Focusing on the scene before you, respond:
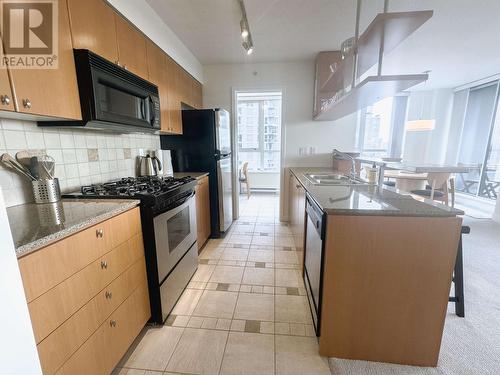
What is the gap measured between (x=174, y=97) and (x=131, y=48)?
2.47 ft

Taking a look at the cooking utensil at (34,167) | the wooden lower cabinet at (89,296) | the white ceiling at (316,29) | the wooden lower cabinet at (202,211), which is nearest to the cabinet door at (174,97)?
the white ceiling at (316,29)

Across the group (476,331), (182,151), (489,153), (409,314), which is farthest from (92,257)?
(489,153)

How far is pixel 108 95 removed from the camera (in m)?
1.40

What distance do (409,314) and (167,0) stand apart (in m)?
2.78

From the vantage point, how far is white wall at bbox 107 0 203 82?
1.65 m

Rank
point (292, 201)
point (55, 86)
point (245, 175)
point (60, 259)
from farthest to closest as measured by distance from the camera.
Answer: point (245, 175) → point (292, 201) → point (55, 86) → point (60, 259)

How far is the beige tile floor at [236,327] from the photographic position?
1293 mm

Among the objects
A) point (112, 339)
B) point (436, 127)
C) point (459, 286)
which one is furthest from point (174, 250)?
point (436, 127)

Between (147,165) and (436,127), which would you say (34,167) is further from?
(436,127)

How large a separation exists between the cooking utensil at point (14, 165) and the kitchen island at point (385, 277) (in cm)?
165

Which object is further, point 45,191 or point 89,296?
point 45,191

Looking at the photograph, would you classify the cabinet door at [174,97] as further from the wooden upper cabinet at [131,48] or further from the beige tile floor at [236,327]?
the beige tile floor at [236,327]

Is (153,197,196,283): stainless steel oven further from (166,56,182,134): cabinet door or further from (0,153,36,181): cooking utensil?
(166,56,182,134): cabinet door

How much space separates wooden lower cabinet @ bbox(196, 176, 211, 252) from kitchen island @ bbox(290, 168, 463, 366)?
157cm
